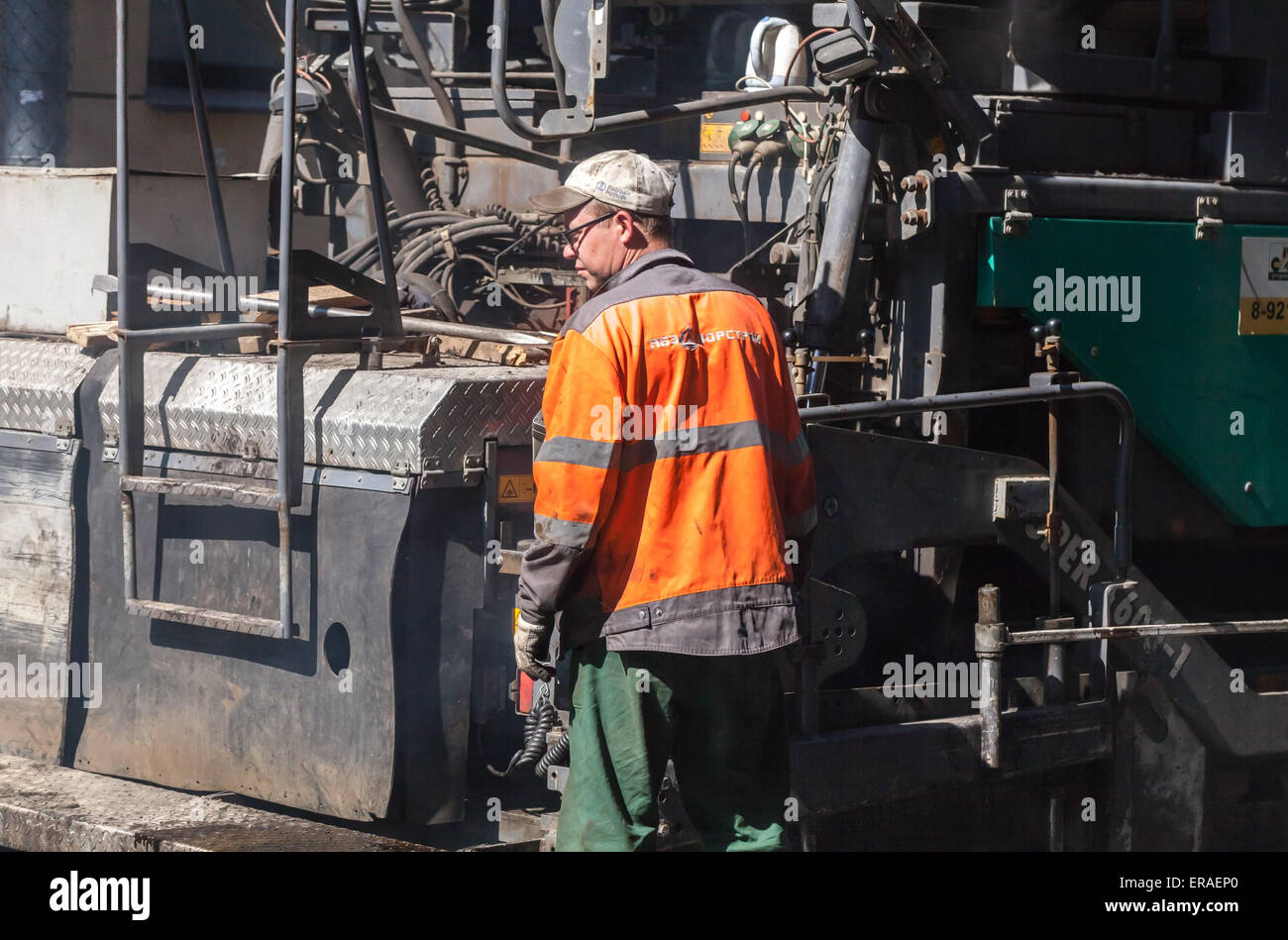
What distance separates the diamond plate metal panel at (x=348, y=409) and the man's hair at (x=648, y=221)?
0.56 meters

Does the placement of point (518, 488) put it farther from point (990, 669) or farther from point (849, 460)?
point (990, 669)

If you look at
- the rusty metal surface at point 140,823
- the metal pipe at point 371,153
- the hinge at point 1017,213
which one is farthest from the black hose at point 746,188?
the rusty metal surface at point 140,823

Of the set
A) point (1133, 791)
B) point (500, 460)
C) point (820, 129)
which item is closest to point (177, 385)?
point (500, 460)

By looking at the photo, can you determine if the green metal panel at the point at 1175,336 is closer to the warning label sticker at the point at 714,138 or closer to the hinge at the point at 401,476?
the warning label sticker at the point at 714,138

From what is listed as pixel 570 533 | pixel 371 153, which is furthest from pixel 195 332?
pixel 570 533

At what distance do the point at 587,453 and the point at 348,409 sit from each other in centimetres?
87

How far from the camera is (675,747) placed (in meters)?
3.44

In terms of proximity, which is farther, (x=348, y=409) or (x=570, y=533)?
(x=348, y=409)

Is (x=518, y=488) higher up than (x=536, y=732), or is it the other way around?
(x=518, y=488)

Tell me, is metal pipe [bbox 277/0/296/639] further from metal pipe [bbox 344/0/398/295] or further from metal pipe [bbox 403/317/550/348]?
metal pipe [bbox 403/317/550/348]

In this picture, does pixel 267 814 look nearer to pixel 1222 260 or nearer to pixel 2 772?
pixel 2 772

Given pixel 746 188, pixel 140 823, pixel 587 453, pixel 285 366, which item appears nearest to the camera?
pixel 587 453

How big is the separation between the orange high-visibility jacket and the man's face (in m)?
0.14

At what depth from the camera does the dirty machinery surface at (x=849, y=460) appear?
3.84 metres
